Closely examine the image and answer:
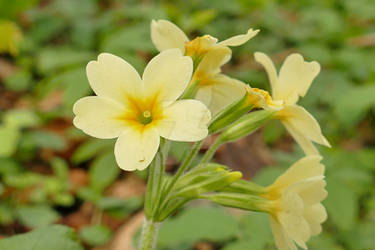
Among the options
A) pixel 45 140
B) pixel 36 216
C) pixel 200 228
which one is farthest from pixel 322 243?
pixel 45 140

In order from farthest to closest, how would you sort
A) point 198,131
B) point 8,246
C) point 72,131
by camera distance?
point 72,131, point 8,246, point 198,131

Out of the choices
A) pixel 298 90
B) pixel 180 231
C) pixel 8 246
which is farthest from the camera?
pixel 180 231

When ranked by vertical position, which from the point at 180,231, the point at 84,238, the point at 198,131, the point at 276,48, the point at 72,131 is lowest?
the point at 276,48

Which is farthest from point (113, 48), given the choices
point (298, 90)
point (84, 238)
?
→ point (298, 90)

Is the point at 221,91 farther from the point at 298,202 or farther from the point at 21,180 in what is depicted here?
the point at 21,180

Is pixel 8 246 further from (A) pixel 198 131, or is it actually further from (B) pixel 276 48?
(B) pixel 276 48

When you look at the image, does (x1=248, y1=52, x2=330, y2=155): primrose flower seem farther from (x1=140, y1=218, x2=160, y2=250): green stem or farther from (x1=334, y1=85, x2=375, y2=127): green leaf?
(x1=334, y1=85, x2=375, y2=127): green leaf

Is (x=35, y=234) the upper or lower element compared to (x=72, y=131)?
upper
